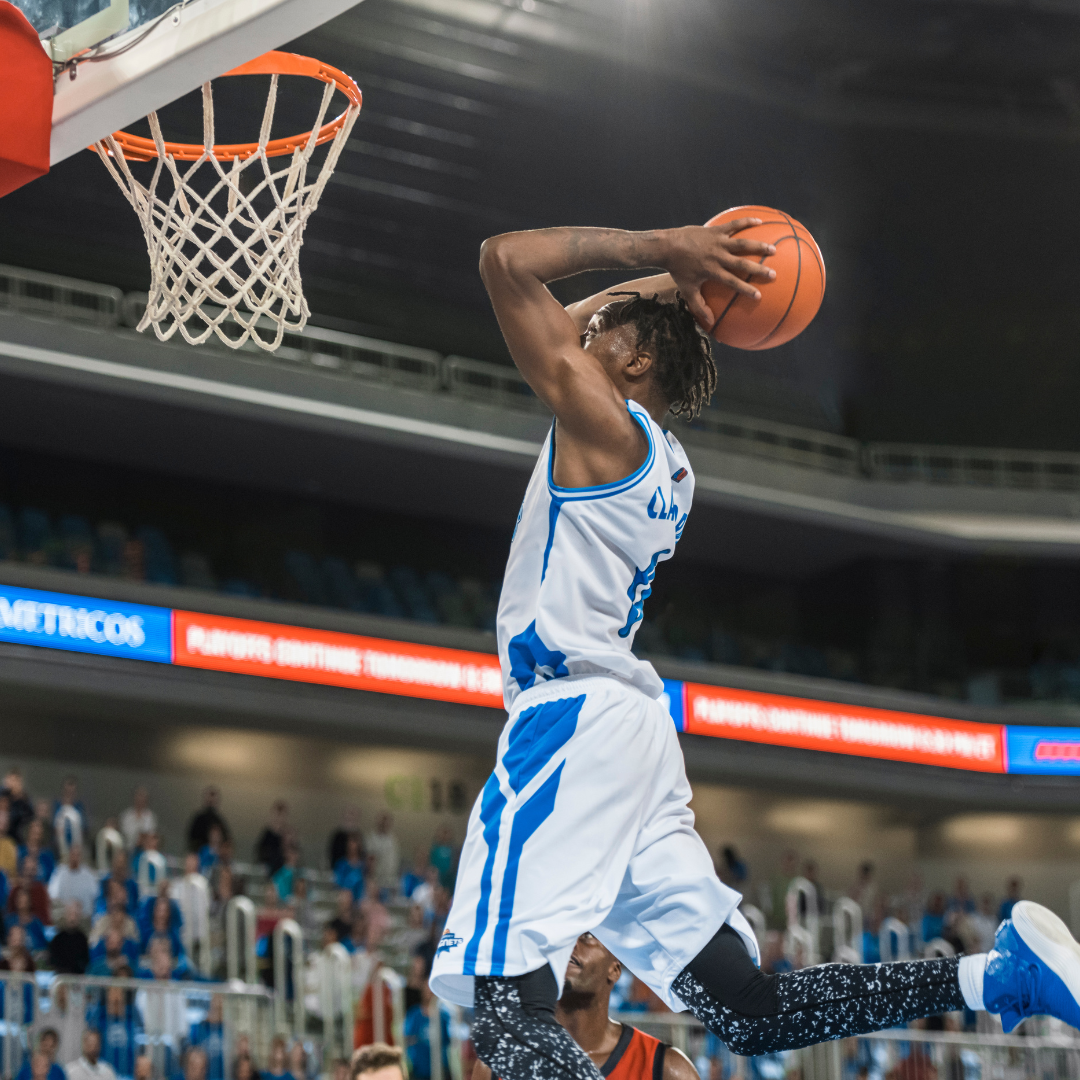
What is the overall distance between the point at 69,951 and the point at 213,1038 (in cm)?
187

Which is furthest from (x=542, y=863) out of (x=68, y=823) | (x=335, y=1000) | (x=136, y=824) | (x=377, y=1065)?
(x=136, y=824)

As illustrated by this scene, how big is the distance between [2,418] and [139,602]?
11.4 ft

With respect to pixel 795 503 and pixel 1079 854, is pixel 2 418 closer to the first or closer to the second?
pixel 795 503

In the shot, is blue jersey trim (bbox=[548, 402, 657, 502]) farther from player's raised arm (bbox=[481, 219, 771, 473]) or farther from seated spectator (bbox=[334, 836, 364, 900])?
seated spectator (bbox=[334, 836, 364, 900])

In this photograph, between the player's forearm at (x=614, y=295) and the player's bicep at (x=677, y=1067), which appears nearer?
the player's forearm at (x=614, y=295)

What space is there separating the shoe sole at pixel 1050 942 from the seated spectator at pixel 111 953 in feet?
27.5

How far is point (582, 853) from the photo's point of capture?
311 centimetres

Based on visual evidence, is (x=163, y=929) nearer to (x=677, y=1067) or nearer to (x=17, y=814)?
(x=17, y=814)

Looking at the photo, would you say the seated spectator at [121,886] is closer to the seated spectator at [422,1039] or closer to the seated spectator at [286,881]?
the seated spectator at [286,881]

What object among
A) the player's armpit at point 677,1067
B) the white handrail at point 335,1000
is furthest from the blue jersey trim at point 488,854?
the white handrail at point 335,1000

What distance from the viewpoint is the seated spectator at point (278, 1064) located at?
9.15m

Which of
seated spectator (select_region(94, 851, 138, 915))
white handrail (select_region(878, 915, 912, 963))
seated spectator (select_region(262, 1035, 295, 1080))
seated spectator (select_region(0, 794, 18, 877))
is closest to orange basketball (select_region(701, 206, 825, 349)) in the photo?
seated spectator (select_region(262, 1035, 295, 1080))

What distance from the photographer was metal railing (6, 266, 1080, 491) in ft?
56.7

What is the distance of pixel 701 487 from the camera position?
20.5 metres
